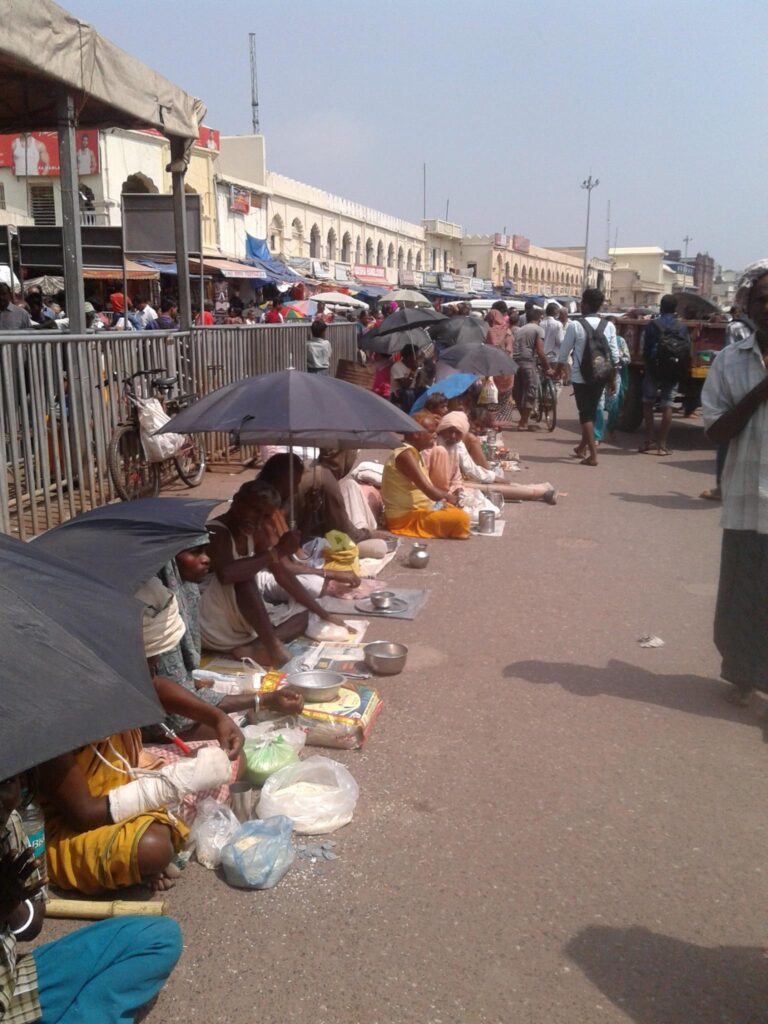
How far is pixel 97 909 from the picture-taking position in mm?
2658

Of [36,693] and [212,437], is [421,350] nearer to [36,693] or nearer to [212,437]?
[212,437]

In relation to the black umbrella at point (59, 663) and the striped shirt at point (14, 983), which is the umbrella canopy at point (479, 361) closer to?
the black umbrella at point (59, 663)

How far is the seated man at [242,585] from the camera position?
4.44 metres

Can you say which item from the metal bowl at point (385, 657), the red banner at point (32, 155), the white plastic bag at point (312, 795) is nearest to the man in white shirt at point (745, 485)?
the metal bowl at point (385, 657)

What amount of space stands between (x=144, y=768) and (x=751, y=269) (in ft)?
11.7

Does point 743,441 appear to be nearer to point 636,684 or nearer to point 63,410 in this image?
point 636,684

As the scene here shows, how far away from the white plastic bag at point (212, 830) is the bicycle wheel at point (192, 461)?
18.6 ft

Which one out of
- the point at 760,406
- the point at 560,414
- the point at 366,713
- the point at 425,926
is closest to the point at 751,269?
the point at 760,406

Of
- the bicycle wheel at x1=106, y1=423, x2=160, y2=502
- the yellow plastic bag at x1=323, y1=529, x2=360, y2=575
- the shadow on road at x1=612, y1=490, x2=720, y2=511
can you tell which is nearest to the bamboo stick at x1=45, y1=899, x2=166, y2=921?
the yellow plastic bag at x1=323, y1=529, x2=360, y2=575

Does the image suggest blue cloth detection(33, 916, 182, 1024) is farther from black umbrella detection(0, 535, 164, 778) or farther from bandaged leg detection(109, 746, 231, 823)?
black umbrella detection(0, 535, 164, 778)

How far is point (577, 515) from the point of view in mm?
8352

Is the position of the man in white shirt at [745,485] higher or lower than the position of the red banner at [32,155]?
lower

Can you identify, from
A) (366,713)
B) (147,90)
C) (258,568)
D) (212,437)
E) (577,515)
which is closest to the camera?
(366,713)

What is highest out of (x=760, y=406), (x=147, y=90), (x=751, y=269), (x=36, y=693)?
(x=147, y=90)
